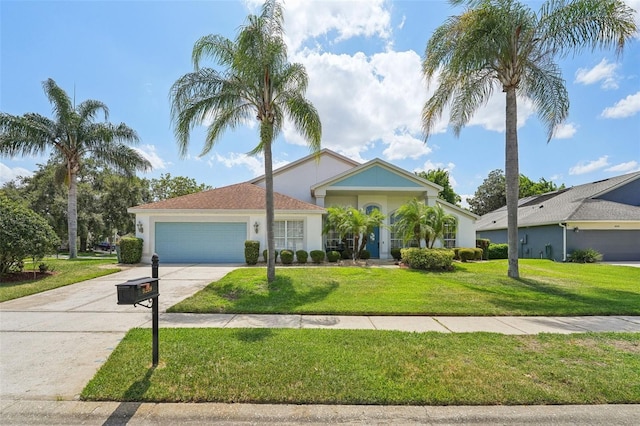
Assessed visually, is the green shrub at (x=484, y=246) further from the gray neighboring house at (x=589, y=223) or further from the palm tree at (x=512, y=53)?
the palm tree at (x=512, y=53)

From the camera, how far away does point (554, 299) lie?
8.11 meters

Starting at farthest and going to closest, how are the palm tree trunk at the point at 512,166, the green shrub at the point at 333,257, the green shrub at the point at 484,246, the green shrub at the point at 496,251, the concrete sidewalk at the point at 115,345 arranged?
1. the green shrub at the point at 496,251
2. the green shrub at the point at 484,246
3. the green shrub at the point at 333,257
4. the palm tree trunk at the point at 512,166
5. the concrete sidewalk at the point at 115,345

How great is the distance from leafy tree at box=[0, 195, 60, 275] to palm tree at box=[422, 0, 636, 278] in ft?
47.8

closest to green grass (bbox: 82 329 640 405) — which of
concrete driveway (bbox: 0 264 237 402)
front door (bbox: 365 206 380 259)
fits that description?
concrete driveway (bbox: 0 264 237 402)

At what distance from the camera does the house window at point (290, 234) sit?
1667 cm

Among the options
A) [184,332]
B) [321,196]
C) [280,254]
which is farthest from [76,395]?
[321,196]

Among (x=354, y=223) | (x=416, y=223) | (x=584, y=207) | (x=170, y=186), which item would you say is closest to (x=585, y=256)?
(x=584, y=207)

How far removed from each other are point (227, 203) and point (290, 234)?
150 inches

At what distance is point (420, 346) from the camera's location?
4773mm

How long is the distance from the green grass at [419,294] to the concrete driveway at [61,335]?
1.43 m

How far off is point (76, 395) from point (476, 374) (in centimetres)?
473

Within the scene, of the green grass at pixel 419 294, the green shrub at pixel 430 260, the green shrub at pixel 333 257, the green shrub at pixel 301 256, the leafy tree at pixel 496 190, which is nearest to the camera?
the green grass at pixel 419 294

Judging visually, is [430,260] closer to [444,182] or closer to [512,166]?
[512,166]

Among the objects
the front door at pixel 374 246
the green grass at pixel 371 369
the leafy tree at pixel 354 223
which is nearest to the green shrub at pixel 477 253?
the front door at pixel 374 246
